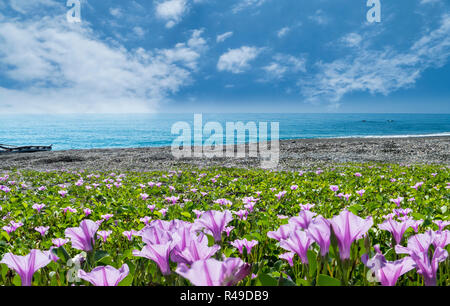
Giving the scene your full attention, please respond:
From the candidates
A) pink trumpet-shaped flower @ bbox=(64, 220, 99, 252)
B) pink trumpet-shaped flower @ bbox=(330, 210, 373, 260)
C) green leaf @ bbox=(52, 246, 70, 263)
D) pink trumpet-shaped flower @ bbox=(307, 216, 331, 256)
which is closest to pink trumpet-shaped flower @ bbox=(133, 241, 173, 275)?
pink trumpet-shaped flower @ bbox=(64, 220, 99, 252)

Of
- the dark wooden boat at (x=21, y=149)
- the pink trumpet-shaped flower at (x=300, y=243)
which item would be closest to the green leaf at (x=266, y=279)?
the pink trumpet-shaped flower at (x=300, y=243)

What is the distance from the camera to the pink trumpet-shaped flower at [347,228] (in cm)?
131

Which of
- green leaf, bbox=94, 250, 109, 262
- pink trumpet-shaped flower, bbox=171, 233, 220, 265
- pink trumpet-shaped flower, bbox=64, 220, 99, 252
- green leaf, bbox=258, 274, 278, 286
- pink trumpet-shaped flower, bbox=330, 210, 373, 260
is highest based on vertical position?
pink trumpet-shaped flower, bbox=330, 210, 373, 260

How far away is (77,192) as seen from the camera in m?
7.31

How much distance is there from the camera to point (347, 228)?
4.33 ft

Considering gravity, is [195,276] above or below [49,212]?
above

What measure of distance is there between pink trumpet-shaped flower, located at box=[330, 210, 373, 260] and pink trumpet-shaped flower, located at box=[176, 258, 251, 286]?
1.91 feet

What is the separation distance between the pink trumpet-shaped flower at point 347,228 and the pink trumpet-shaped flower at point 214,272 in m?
0.58

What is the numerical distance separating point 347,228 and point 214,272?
0.73 meters

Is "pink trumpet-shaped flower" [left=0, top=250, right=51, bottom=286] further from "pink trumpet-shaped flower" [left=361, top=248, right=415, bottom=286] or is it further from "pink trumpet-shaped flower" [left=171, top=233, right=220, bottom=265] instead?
"pink trumpet-shaped flower" [left=361, top=248, right=415, bottom=286]

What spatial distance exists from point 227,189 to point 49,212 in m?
4.21

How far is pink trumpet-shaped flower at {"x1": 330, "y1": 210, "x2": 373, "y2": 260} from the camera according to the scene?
1.31 metres

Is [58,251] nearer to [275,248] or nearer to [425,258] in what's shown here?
[275,248]
